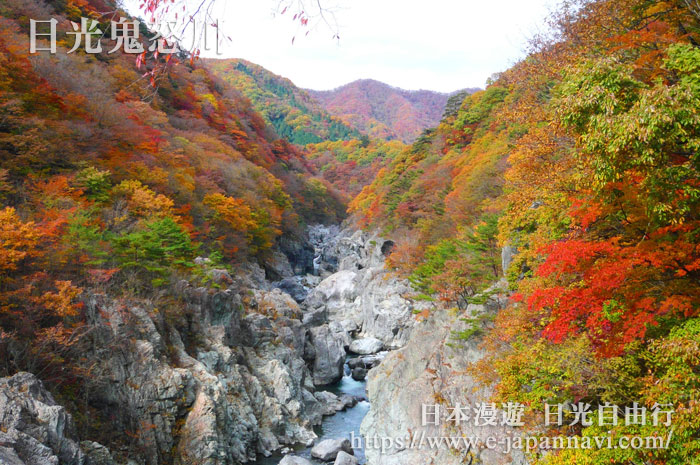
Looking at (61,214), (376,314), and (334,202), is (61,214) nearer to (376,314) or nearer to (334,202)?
(376,314)

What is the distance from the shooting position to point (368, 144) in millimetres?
138375

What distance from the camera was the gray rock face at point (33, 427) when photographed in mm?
10117

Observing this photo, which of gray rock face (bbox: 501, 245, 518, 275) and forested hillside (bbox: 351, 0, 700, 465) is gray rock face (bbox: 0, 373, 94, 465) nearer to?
forested hillside (bbox: 351, 0, 700, 465)

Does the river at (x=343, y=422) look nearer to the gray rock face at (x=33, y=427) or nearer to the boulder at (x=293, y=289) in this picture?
the gray rock face at (x=33, y=427)

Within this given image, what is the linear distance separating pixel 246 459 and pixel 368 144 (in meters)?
126

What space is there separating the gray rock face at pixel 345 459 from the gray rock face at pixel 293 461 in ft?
4.32

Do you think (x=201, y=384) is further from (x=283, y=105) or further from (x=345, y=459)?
(x=283, y=105)

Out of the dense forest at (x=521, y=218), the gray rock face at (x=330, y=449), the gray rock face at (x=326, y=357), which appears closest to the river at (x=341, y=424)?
the gray rock face at (x=330, y=449)

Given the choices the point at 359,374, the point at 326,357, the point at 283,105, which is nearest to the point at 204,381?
the point at 326,357

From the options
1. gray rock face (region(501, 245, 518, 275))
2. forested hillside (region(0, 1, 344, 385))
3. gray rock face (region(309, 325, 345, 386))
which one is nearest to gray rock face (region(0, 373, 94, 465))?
forested hillside (region(0, 1, 344, 385))

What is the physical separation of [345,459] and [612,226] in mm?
14255

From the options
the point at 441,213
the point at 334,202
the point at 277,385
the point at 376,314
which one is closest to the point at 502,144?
the point at 441,213

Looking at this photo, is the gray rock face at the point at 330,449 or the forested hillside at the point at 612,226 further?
the gray rock face at the point at 330,449

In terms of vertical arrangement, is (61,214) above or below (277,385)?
above
